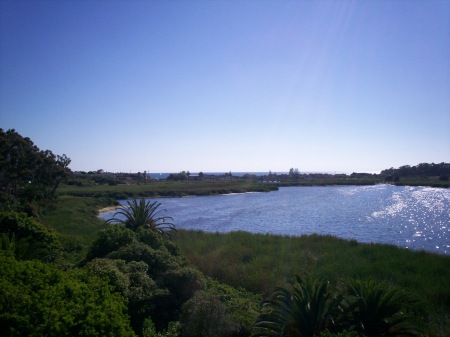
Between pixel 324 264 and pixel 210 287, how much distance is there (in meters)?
5.88

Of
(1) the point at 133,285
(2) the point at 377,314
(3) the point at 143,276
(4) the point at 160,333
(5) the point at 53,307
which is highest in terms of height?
(5) the point at 53,307

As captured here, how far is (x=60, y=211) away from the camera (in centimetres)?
3359

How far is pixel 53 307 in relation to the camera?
5.21 m

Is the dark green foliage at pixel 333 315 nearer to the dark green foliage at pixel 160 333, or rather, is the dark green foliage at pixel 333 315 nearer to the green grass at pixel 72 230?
the dark green foliage at pixel 160 333

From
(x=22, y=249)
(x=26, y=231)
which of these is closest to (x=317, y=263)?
(x=22, y=249)

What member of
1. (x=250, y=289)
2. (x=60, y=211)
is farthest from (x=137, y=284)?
(x=60, y=211)

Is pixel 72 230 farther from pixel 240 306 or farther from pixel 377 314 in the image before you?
pixel 377 314

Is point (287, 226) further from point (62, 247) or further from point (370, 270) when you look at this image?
point (62, 247)

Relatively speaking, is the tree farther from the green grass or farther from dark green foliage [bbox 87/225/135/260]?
dark green foliage [bbox 87/225/135/260]

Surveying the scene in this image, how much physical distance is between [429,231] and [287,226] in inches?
391

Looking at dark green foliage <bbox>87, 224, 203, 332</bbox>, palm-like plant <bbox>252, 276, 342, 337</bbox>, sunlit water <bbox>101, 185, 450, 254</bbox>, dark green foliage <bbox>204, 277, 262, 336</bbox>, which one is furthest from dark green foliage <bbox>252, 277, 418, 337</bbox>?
sunlit water <bbox>101, 185, 450, 254</bbox>

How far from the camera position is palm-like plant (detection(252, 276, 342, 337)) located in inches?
288

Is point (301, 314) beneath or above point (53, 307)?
beneath

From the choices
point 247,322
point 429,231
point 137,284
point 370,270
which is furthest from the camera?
point 429,231
